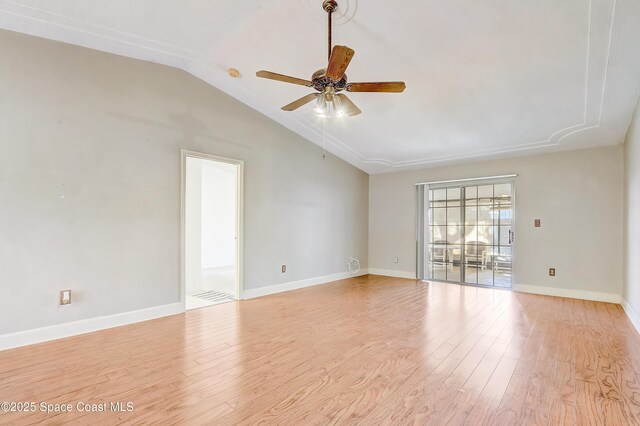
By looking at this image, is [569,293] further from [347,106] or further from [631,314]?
[347,106]

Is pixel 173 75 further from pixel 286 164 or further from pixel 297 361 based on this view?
pixel 297 361

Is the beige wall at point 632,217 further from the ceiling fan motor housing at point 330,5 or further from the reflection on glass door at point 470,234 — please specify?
the ceiling fan motor housing at point 330,5

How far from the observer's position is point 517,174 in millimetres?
5430

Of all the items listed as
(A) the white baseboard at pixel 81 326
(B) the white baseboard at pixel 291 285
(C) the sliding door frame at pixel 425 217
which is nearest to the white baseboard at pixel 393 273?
(C) the sliding door frame at pixel 425 217

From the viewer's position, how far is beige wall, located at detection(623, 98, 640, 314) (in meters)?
3.45

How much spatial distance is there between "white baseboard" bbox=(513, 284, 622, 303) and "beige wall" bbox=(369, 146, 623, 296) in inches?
1.9

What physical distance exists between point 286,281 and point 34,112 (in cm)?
383

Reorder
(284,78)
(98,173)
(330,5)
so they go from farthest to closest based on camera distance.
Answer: (98,173), (330,5), (284,78)

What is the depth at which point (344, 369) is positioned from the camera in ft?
8.17

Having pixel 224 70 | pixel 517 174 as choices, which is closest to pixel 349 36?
pixel 224 70

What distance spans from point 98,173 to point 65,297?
131 cm

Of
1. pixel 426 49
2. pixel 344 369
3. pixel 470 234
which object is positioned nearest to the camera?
pixel 344 369

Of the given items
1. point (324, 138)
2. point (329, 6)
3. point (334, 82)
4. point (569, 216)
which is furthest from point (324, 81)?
point (569, 216)

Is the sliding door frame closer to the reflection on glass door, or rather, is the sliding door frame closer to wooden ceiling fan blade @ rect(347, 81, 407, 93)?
the reflection on glass door
